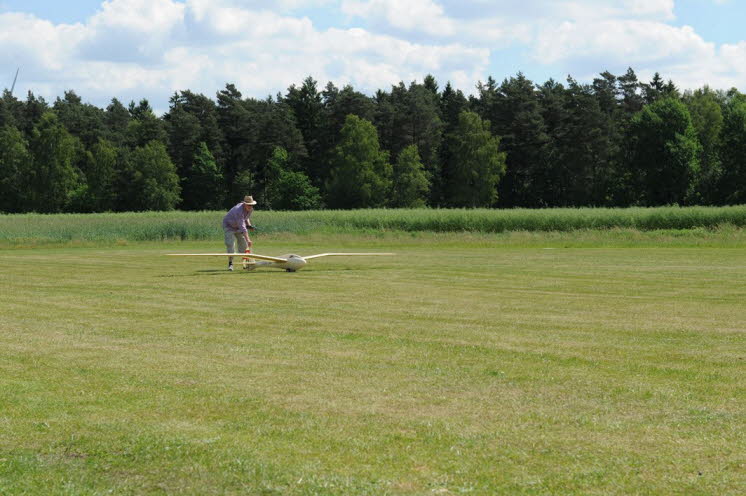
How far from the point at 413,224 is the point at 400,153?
49.8m

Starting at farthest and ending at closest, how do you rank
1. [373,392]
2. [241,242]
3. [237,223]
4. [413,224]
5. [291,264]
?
1. [413,224]
2. [241,242]
3. [237,223]
4. [291,264]
5. [373,392]

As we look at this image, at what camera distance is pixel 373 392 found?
26.9ft

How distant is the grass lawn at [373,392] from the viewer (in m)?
5.84

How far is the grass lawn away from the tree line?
261 ft

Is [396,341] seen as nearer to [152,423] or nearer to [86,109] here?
[152,423]

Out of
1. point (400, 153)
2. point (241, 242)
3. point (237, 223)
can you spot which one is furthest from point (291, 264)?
point (400, 153)

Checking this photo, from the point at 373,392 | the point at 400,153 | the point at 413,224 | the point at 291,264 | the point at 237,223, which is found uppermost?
the point at 400,153

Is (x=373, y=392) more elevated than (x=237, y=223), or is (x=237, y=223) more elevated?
(x=237, y=223)

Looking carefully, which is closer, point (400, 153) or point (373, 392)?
point (373, 392)

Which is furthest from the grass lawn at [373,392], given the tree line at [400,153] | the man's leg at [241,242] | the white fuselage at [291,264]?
the tree line at [400,153]

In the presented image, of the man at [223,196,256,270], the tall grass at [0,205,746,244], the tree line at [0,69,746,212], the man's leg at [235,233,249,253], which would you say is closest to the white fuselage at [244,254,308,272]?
the man at [223,196,256,270]

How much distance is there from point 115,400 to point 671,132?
89218 millimetres

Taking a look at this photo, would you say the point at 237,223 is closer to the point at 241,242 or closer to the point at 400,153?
the point at 241,242

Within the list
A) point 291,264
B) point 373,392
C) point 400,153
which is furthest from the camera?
point 400,153
